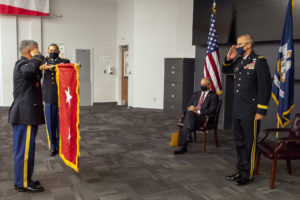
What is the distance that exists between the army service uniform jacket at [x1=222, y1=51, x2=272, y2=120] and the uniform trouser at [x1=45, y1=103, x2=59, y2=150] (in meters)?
2.68

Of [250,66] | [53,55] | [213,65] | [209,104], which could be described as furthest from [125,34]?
[250,66]

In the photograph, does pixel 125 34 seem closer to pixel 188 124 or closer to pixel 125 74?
pixel 125 74

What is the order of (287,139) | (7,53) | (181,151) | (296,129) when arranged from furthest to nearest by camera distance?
(7,53) → (181,151) → (296,129) → (287,139)

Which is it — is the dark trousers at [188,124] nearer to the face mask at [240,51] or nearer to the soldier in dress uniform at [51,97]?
the face mask at [240,51]

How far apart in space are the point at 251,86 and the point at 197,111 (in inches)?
65.0

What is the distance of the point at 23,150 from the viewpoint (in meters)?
3.28

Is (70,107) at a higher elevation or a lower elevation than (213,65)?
lower

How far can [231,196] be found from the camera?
338cm

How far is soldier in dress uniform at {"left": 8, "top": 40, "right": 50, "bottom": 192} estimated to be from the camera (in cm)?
323

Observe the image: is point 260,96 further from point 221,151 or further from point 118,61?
point 118,61

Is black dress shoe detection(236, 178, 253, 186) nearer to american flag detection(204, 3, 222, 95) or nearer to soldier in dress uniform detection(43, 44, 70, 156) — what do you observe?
american flag detection(204, 3, 222, 95)

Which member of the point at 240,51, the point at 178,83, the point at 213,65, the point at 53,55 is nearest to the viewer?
the point at 240,51

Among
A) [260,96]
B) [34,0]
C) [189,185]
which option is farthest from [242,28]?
[34,0]

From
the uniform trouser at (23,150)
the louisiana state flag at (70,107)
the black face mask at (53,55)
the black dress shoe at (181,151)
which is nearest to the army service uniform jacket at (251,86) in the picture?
the black dress shoe at (181,151)
